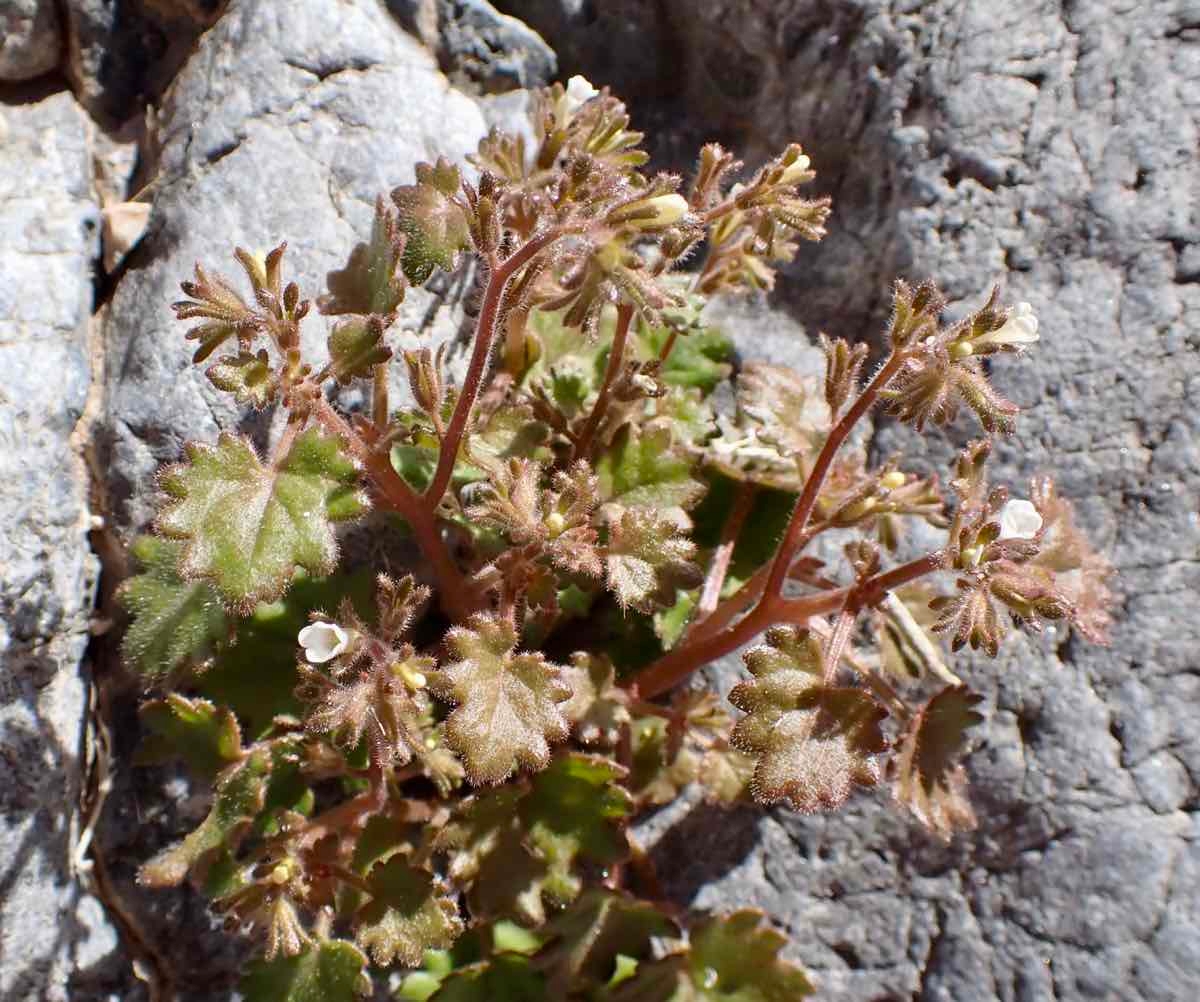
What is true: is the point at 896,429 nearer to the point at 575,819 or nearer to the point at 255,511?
the point at 575,819

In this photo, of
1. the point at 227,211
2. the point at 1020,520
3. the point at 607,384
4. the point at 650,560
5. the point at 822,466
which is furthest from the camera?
the point at 227,211

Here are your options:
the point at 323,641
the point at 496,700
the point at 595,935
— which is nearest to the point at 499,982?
the point at 595,935

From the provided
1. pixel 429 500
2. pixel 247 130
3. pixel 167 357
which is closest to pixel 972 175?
pixel 429 500

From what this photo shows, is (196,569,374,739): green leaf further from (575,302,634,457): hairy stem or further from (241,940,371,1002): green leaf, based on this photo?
(575,302,634,457): hairy stem

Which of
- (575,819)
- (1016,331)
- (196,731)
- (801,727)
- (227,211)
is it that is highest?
(1016,331)

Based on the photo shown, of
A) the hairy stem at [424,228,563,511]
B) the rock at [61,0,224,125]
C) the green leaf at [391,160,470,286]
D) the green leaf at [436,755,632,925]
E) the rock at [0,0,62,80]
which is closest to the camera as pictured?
the hairy stem at [424,228,563,511]

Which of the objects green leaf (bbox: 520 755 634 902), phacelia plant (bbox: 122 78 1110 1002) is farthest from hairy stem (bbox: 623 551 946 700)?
green leaf (bbox: 520 755 634 902)

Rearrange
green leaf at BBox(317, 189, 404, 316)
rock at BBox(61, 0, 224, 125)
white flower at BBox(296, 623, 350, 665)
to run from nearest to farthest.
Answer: white flower at BBox(296, 623, 350, 665), green leaf at BBox(317, 189, 404, 316), rock at BBox(61, 0, 224, 125)

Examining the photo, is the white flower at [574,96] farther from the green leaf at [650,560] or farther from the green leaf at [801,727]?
the green leaf at [801,727]
